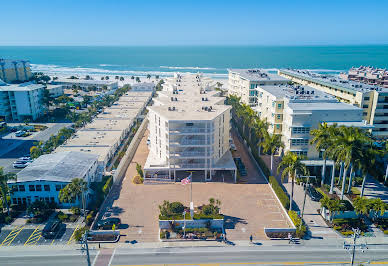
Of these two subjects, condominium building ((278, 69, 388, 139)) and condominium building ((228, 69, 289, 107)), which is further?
condominium building ((228, 69, 289, 107))

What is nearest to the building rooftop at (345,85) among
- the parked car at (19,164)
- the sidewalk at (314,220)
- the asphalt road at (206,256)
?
the sidewalk at (314,220)

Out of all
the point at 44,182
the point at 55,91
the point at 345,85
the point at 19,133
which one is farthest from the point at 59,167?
the point at 55,91

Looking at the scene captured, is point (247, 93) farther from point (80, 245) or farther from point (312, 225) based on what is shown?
point (80, 245)

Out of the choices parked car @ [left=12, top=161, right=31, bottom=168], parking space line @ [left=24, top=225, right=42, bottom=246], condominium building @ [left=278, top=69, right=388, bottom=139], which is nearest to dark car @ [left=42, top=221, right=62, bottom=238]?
parking space line @ [left=24, top=225, right=42, bottom=246]

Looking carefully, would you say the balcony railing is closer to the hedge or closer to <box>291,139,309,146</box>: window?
the hedge

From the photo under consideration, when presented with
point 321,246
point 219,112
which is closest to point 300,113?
point 219,112

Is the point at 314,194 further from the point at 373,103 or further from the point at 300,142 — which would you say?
the point at 373,103

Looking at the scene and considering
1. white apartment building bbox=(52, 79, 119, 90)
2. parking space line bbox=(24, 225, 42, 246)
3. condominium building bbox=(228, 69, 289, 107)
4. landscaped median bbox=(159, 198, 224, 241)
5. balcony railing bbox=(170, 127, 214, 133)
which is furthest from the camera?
white apartment building bbox=(52, 79, 119, 90)
